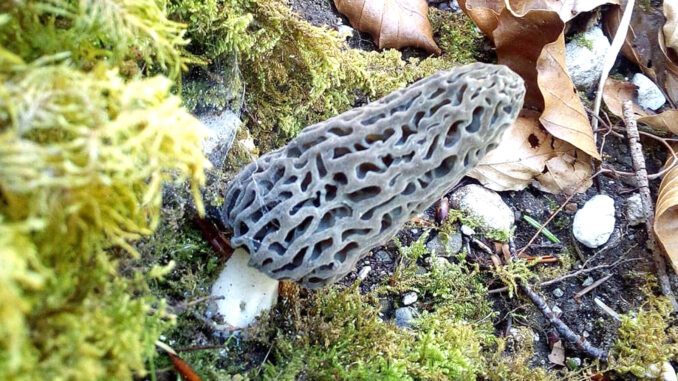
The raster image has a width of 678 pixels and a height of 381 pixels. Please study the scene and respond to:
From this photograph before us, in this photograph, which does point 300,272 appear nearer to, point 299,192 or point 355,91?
point 299,192

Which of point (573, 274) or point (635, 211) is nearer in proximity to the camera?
point (573, 274)

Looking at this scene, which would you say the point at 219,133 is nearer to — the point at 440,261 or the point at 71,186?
the point at 440,261

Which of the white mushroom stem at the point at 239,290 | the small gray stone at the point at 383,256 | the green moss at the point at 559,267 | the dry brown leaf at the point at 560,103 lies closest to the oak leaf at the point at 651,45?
the dry brown leaf at the point at 560,103

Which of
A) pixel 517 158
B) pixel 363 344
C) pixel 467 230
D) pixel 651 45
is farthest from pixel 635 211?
pixel 363 344

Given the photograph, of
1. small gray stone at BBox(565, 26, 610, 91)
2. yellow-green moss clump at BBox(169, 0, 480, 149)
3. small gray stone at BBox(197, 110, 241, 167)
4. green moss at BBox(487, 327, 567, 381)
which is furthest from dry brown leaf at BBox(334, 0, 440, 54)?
green moss at BBox(487, 327, 567, 381)

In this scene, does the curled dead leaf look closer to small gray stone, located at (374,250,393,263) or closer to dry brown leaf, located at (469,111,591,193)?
dry brown leaf, located at (469,111,591,193)
